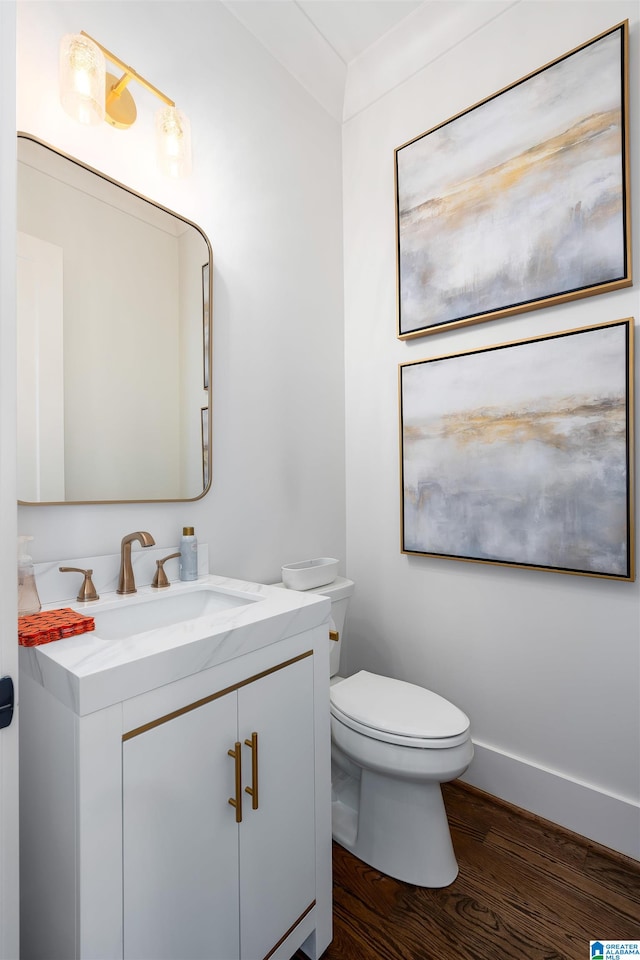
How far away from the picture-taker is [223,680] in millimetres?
960

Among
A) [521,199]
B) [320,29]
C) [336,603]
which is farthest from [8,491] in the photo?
[320,29]

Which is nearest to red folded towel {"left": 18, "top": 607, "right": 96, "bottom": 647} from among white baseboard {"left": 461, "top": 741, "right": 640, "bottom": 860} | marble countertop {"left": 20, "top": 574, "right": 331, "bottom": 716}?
marble countertop {"left": 20, "top": 574, "right": 331, "bottom": 716}

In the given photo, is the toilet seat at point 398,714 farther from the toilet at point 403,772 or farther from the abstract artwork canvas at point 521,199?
the abstract artwork canvas at point 521,199

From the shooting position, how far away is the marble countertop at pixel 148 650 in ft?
2.52

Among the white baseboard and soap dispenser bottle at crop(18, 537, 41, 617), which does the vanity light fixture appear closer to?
soap dispenser bottle at crop(18, 537, 41, 617)

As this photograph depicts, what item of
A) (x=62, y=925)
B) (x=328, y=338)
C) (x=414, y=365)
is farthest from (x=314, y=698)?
(x=328, y=338)

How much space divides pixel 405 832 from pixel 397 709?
335 mm

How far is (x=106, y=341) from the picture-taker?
52.6 inches

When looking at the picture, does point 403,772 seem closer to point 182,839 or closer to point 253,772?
point 253,772

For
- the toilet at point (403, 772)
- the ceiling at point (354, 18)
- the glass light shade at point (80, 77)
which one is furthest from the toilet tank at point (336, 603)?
the ceiling at point (354, 18)

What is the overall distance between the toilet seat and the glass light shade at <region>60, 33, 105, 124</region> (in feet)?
5.77

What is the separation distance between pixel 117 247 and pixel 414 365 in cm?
113

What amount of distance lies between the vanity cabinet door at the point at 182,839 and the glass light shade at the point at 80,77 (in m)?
1.44

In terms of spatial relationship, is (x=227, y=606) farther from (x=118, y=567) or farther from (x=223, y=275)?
(x=223, y=275)
